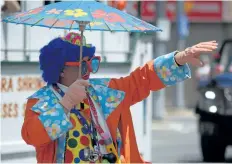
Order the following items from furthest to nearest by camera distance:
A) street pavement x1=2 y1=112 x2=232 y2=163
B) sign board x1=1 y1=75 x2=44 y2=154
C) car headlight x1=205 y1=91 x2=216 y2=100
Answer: street pavement x1=2 y1=112 x2=232 y2=163, car headlight x1=205 y1=91 x2=216 y2=100, sign board x1=1 y1=75 x2=44 y2=154

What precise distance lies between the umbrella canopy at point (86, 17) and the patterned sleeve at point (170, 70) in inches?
7.5

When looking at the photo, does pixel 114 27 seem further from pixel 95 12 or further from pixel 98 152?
pixel 98 152

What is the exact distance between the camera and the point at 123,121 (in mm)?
4773

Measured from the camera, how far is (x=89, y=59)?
4.73m

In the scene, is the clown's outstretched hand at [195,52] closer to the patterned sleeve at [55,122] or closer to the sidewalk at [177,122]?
the patterned sleeve at [55,122]

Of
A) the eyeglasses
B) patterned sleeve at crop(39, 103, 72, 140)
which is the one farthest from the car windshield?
patterned sleeve at crop(39, 103, 72, 140)

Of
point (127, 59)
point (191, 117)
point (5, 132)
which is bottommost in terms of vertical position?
point (191, 117)

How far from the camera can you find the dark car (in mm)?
12422

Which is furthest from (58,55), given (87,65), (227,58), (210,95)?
(227,58)

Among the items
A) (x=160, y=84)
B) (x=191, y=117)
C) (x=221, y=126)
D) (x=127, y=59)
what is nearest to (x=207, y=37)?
(x=191, y=117)

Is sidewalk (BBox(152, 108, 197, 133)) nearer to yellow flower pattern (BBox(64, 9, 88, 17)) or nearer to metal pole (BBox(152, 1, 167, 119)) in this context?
metal pole (BBox(152, 1, 167, 119))

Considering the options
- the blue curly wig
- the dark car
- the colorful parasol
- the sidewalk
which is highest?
the colorful parasol

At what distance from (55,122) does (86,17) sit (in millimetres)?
567

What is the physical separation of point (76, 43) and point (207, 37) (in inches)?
1164
